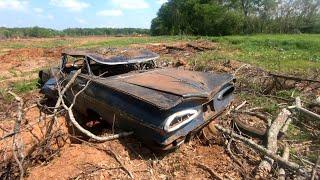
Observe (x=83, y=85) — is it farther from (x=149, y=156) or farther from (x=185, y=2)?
(x=185, y=2)

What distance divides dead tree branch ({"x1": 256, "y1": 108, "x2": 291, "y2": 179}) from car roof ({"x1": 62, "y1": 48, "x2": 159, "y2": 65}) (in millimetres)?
2444

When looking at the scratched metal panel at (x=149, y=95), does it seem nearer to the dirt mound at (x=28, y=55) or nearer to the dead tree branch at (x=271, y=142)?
the dead tree branch at (x=271, y=142)

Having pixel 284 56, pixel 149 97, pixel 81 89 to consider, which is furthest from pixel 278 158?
pixel 284 56

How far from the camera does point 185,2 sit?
51500 millimetres

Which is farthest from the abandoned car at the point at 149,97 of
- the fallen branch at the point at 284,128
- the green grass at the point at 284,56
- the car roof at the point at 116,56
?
the green grass at the point at 284,56

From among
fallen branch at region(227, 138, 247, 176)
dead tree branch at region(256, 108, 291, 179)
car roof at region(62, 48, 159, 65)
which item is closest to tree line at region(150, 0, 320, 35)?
car roof at region(62, 48, 159, 65)

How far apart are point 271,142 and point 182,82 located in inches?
57.0

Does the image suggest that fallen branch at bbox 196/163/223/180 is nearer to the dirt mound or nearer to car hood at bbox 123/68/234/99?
car hood at bbox 123/68/234/99

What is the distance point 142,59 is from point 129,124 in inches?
76.6

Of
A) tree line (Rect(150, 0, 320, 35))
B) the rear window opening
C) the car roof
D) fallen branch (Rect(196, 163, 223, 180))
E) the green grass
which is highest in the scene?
tree line (Rect(150, 0, 320, 35))

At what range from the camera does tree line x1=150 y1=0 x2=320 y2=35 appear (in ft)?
133

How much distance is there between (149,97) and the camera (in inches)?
182

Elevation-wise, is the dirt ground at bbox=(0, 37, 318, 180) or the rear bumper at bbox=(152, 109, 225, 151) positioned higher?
the rear bumper at bbox=(152, 109, 225, 151)

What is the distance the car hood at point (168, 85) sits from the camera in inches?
180
